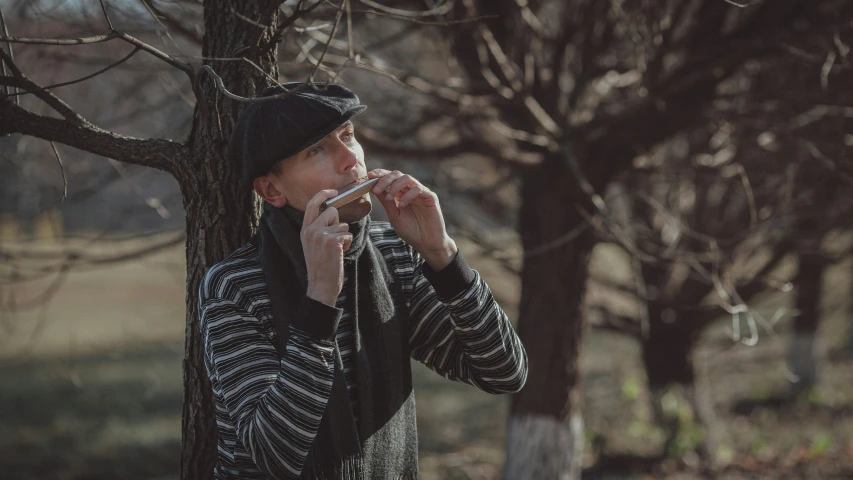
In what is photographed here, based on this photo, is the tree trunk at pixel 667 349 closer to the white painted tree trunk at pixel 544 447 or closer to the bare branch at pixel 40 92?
the white painted tree trunk at pixel 544 447

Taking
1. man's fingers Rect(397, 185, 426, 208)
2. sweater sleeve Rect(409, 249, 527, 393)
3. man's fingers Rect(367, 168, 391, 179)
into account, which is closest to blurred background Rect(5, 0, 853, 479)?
man's fingers Rect(367, 168, 391, 179)

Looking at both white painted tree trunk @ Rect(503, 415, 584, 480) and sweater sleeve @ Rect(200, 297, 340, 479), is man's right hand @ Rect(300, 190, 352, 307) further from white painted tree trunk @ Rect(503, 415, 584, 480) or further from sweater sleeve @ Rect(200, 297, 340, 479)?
white painted tree trunk @ Rect(503, 415, 584, 480)

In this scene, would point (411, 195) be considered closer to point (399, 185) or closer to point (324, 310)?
point (399, 185)

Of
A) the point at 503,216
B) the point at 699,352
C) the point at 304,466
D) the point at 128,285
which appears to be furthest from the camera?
the point at 128,285

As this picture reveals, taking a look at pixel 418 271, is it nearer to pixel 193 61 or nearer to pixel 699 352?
pixel 193 61

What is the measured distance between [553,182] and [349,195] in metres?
3.30

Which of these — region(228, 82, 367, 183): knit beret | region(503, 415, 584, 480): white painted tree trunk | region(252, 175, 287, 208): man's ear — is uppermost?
region(228, 82, 367, 183): knit beret

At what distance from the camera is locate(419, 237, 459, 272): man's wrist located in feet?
6.57

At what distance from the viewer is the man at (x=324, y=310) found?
1811mm

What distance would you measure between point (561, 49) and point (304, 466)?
360cm

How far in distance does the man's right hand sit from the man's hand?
0.59 ft

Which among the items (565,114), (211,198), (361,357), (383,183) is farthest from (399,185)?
(565,114)

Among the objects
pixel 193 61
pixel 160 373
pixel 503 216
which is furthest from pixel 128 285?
pixel 193 61

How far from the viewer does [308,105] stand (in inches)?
77.4
